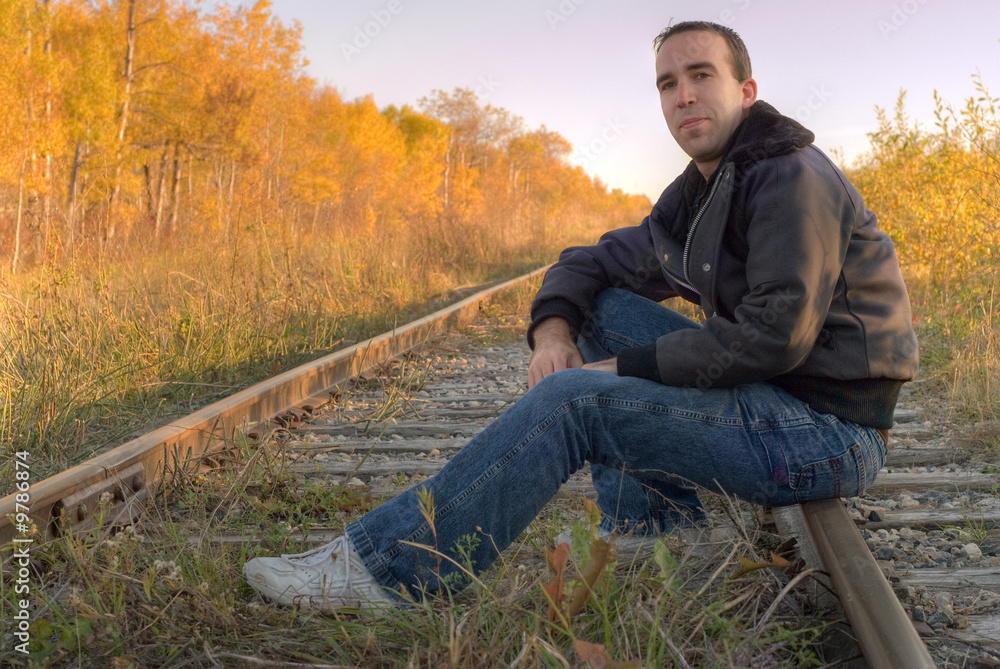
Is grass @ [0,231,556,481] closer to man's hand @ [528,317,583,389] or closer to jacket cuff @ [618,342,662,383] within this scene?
man's hand @ [528,317,583,389]

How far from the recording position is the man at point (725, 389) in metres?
1.67

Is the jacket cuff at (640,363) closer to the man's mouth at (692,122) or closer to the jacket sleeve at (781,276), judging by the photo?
the jacket sleeve at (781,276)

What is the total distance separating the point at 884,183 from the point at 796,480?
27.5 feet

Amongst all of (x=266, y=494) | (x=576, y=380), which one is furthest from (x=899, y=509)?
(x=266, y=494)

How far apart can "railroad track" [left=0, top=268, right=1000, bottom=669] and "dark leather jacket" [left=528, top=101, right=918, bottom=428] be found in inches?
15.0

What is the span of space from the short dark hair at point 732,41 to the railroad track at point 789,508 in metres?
1.17

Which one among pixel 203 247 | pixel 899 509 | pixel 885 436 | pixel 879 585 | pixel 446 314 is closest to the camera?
pixel 879 585

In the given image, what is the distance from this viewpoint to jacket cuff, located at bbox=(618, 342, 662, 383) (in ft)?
5.95

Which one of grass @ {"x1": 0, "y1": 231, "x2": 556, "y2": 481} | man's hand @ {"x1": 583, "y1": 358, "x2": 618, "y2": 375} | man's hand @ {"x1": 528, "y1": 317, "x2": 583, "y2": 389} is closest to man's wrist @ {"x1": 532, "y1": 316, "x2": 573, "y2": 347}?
man's hand @ {"x1": 528, "y1": 317, "x2": 583, "y2": 389}

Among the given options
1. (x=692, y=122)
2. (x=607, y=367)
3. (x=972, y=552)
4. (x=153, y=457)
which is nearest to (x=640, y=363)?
(x=607, y=367)

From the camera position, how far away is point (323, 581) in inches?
64.5

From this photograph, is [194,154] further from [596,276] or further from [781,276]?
[781,276]

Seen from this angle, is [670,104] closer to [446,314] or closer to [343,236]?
[446,314]

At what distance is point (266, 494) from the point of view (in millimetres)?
2508
